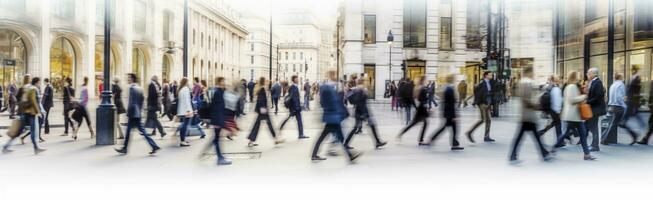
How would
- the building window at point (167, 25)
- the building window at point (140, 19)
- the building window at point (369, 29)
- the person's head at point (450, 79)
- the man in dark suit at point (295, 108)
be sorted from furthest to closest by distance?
1. the building window at point (167, 25)
2. the building window at point (140, 19)
3. the building window at point (369, 29)
4. the man in dark suit at point (295, 108)
5. the person's head at point (450, 79)

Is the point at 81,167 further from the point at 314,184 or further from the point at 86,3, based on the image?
the point at 86,3

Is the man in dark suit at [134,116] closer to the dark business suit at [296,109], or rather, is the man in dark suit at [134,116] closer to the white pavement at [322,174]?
the white pavement at [322,174]

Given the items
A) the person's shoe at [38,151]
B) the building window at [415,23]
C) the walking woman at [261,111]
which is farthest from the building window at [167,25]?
the person's shoe at [38,151]

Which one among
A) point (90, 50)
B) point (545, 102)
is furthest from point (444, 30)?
point (545, 102)

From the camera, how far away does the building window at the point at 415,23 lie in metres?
37.0

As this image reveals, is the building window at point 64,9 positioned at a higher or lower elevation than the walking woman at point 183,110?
higher

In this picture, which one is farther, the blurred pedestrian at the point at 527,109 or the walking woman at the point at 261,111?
the walking woman at the point at 261,111

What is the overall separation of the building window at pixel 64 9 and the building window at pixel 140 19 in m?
7.62

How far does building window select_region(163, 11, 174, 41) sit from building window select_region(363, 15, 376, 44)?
19.7 m

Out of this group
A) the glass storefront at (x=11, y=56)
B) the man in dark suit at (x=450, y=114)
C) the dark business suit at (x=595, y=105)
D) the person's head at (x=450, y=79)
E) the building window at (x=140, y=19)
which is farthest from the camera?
the building window at (x=140, y=19)

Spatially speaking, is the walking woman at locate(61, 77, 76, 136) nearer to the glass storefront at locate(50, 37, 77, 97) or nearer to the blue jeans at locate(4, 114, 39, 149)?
the blue jeans at locate(4, 114, 39, 149)

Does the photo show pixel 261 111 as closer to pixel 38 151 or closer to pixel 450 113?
pixel 450 113

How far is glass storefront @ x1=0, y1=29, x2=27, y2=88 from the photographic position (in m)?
27.4

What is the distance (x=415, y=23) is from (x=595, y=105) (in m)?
27.9
